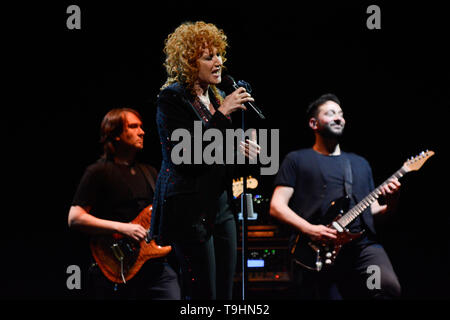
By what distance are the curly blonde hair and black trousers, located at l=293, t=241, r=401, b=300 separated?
1903 mm

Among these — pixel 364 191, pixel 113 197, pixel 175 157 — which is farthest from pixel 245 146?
pixel 364 191

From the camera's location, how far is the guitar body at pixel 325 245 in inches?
131

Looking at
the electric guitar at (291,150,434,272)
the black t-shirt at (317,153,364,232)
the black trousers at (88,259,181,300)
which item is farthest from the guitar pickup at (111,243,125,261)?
the black t-shirt at (317,153,364,232)

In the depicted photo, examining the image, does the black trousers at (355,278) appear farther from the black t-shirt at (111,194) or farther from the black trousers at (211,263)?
the black trousers at (211,263)

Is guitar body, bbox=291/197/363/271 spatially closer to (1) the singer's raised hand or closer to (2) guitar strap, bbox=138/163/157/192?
(2) guitar strap, bbox=138/163/157/192

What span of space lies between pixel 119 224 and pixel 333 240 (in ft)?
4.84

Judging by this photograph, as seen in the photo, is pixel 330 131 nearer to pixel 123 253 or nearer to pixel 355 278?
pixel 355 278

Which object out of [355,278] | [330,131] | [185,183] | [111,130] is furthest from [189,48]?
[355,278]

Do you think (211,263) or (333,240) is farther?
(333,240)

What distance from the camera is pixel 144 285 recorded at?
3209 millimetres

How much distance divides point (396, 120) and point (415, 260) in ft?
4.34

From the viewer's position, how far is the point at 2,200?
426 centimetres

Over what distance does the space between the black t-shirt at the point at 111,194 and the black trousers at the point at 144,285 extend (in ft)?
1.23

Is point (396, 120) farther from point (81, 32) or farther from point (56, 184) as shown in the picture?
point (56, 184)
